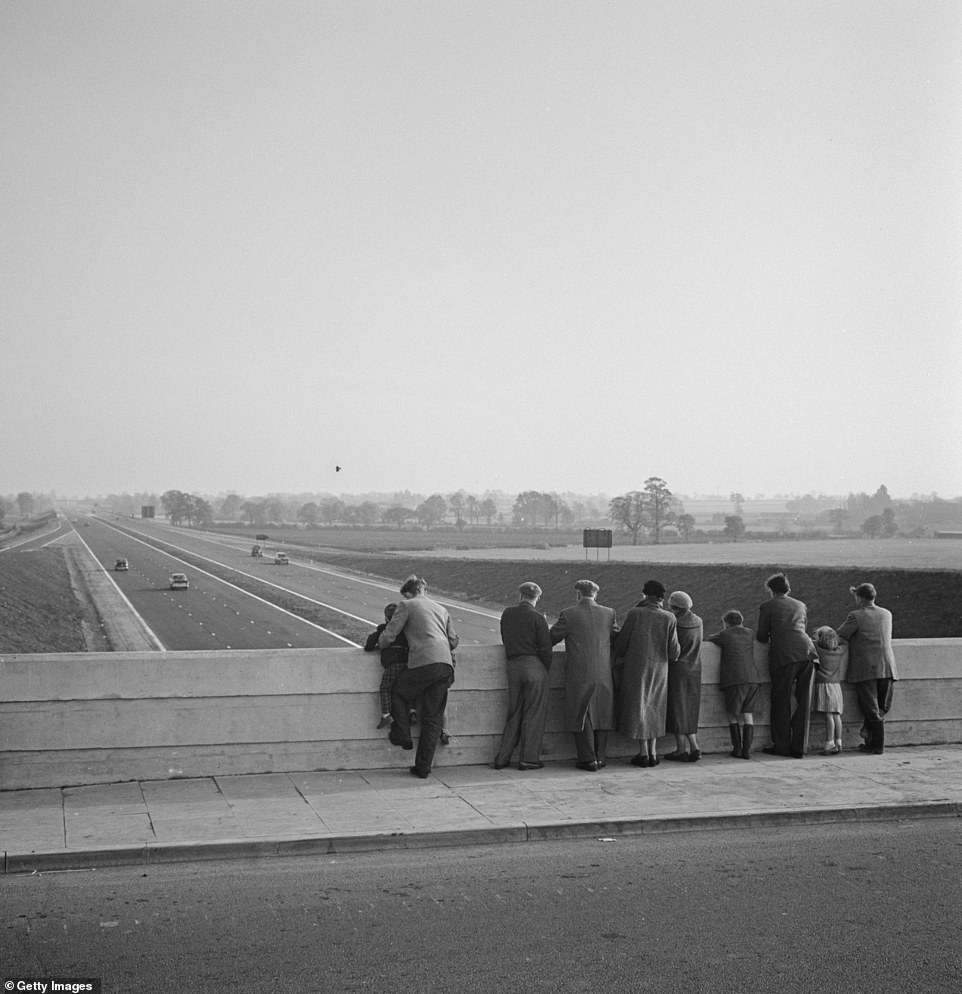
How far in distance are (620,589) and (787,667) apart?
2363 inches

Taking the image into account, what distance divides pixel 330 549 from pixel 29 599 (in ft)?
277

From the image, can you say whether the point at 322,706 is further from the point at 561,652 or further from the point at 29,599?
the point at 29,599

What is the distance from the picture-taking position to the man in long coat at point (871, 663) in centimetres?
1155

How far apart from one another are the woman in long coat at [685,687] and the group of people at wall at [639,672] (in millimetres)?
12

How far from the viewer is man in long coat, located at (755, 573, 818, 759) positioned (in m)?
11.3

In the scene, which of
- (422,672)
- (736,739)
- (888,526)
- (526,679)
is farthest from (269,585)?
(888,526)

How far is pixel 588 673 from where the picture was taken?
34.6 feet

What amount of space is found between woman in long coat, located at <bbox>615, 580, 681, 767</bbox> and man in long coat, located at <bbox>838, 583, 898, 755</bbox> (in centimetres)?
214

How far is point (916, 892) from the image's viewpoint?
728 centimetres

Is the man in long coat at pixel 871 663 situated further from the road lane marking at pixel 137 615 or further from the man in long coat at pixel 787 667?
the road lane marking at pixel 137 615

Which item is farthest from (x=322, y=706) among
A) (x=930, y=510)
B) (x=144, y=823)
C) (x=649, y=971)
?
(x=930, y=510)

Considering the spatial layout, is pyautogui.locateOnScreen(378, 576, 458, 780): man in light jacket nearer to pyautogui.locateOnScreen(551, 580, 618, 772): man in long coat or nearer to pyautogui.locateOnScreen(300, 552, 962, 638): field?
pyautogui.locateOnScreen(551, 580, 618, 772): man in long coat

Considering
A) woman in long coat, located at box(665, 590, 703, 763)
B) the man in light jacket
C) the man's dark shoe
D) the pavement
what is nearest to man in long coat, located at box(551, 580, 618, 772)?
the pavement

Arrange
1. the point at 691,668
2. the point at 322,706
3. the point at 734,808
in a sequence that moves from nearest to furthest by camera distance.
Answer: the point at 734,808
the point at 322,706
the point at 691,668
